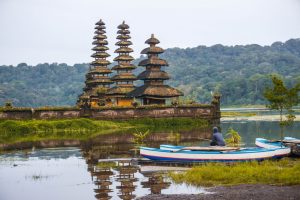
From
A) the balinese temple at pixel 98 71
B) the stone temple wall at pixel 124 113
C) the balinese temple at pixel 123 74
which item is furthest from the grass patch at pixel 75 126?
the balinese temple at pixel 98 71

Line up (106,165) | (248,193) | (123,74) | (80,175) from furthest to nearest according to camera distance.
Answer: (123,74), (106,165), (80,175), (248,193)

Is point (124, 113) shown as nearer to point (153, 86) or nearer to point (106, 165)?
point (153, 86)

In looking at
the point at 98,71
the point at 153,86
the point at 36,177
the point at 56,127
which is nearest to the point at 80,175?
the point at 36,177

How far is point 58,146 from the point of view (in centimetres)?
3991

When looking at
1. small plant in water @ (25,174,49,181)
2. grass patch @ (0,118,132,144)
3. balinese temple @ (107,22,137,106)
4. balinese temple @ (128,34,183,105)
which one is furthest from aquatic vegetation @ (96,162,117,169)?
balinese temple @ (107,22,137,106)

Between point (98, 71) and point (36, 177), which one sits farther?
point (98, 71)

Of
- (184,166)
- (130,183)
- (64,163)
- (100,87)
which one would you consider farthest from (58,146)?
(100,87)

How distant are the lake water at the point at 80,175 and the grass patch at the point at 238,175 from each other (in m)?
0.90

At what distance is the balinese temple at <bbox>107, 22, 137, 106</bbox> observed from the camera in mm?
69500

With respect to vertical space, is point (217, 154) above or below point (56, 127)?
below

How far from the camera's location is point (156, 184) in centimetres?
2191

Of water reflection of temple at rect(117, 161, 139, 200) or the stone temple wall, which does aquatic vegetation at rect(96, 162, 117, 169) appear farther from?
the stone temple wall

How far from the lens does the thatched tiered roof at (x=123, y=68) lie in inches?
2739

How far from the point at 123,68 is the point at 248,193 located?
53035mm
